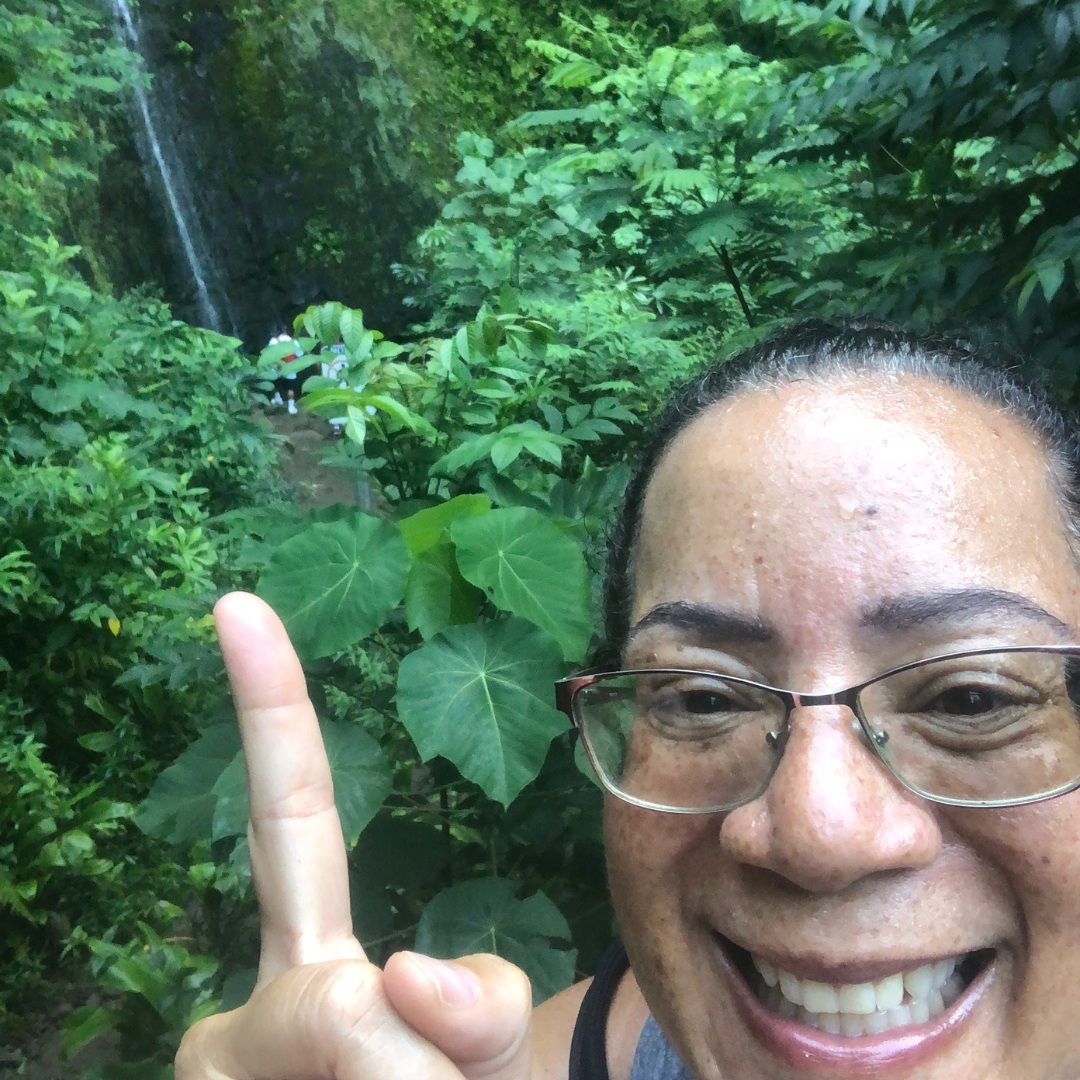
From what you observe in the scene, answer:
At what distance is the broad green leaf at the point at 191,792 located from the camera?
3.27 ft

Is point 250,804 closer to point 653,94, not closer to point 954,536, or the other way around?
point 954,536

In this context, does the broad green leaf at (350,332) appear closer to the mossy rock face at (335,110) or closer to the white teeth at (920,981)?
the white teeth at (920,981)

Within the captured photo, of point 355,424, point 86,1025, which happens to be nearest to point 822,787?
point 355,424

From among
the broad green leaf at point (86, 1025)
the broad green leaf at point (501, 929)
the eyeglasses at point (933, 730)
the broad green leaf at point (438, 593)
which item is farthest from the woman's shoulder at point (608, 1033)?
the broad green leaf at point (86, 1025)

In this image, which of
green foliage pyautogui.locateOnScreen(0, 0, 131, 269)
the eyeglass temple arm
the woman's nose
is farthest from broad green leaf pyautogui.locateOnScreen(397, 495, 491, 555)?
green foliage pyautogui.locateOnScreen(0, 0, 131, 269)

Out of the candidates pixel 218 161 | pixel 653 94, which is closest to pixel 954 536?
pixel 653 94

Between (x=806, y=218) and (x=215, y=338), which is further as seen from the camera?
(x=215, y=338)

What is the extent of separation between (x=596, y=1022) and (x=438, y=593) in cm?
55

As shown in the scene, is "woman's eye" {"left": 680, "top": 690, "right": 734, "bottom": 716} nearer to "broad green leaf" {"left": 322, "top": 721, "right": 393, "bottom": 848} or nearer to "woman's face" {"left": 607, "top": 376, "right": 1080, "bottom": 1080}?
"woman's face" {"left": 607, "top": 376, "right": 1080, "bottom": 1080}

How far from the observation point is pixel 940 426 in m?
Answer: 0.58

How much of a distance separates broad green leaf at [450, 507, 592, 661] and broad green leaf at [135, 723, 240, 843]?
0.40 meters

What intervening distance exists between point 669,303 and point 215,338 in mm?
1932

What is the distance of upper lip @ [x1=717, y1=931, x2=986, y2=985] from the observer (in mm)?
497

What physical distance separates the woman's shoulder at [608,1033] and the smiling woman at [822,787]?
9.3 inches
